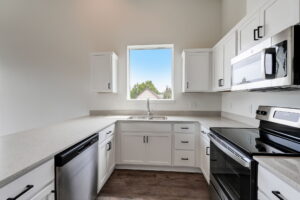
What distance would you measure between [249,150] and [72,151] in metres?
1.32

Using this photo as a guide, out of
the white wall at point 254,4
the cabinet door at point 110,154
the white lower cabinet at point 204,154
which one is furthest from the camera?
the cabinet door at point 110,154

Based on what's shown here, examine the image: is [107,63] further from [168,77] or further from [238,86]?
[238,86]

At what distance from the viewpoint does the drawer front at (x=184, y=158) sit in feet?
8.86

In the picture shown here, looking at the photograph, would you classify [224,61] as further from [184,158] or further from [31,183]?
[31,183]

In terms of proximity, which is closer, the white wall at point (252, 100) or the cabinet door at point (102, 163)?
Answer: the white wall at point (252, 100)

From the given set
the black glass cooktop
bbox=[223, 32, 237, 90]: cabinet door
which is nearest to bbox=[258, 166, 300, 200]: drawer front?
the black glass cooktop

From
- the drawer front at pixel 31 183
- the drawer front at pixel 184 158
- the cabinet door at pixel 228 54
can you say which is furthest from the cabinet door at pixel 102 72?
the drawer front at pixel 31 183

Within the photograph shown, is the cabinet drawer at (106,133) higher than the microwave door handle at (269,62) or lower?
lower

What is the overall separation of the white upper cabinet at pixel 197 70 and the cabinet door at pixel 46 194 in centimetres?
238

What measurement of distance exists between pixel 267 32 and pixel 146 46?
7.49 ft

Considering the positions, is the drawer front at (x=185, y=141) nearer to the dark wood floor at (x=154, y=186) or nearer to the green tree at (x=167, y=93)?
the dark wood floor at (x=154, y=186)

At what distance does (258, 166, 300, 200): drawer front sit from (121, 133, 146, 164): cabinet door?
75.1 inches

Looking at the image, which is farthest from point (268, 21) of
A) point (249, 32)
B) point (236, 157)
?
point (236, 157)

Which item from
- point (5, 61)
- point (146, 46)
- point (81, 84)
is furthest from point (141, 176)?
point (5, 61)
